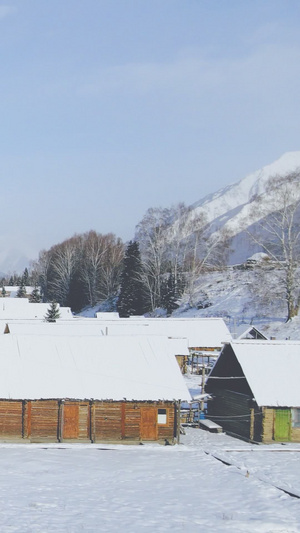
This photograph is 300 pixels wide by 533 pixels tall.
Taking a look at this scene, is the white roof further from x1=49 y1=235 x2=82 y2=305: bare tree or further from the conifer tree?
the conifer tree

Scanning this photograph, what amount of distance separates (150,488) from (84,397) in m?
8.70

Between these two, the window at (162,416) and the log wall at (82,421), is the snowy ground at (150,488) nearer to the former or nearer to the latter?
the log wall at (82,421)

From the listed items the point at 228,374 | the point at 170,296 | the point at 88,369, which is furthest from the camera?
the point at 170,296

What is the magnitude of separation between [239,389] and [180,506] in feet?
50.8

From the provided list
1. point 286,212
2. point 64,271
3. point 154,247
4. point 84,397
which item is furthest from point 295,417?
point 64,271

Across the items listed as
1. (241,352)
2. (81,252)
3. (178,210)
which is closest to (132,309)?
(178,210)

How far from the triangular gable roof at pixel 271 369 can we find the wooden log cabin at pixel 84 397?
4101 mm

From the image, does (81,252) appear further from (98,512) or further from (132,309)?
(98,512)

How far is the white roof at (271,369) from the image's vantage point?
33375 mm

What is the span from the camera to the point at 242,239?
111 metres

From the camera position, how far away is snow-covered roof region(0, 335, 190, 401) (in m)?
31.1

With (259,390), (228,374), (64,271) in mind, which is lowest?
(259,390)

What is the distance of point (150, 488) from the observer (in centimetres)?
2280

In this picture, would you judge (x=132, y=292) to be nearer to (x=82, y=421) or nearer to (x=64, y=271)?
(x=64, y=271)
